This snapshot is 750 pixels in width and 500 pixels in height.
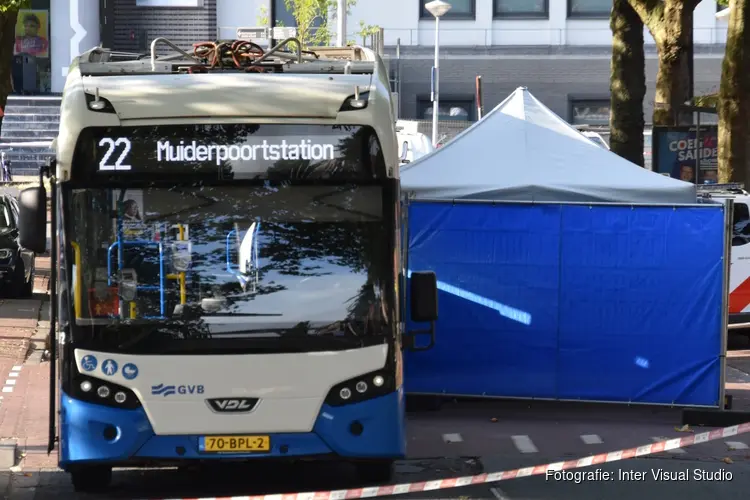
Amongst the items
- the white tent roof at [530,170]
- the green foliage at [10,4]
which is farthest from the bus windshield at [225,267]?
the green foliage at [10,4]

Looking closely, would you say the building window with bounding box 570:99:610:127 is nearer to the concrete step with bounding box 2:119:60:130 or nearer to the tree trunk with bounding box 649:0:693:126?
the concrete step with bounding box 2:119:60:130

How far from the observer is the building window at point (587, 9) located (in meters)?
49.1

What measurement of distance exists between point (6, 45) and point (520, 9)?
92.4 feet

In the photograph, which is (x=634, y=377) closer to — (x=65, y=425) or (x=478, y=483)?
(x=478, y=483)

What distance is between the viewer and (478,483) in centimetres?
983

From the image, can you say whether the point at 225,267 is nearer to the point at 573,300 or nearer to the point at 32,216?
the point at 32,216

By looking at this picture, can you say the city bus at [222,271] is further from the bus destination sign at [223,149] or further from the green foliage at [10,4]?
the green foliage at [10,4]

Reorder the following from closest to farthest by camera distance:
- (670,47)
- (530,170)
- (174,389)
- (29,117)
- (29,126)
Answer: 1. (174,389)
2. (530,170)
3. (670,47)
4. (29,126)
5. (29,117)

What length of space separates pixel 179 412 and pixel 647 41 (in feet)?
138

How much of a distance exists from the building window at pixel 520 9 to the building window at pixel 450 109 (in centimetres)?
338

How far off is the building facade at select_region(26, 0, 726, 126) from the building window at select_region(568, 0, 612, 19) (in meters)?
0.04

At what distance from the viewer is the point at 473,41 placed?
162 ft

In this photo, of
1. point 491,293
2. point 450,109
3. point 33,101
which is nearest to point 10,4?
point 491,293

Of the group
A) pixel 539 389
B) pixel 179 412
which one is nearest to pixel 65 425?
pixel 179 412
